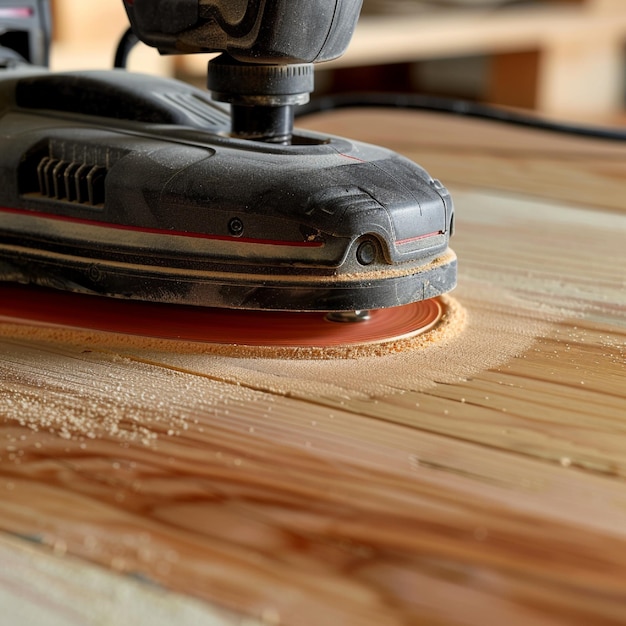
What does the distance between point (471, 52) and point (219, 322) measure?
2260 mm

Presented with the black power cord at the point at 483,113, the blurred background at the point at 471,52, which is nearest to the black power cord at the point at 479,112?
the black power cord at the point at 483,113

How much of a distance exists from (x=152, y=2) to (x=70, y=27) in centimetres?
84

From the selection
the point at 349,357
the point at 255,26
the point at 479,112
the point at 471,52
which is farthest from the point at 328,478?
the point at 471,52

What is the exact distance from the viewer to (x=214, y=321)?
2.62 feet

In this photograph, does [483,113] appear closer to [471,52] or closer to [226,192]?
[226,192]

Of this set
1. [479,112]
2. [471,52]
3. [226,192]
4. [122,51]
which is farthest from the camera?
[471,52]

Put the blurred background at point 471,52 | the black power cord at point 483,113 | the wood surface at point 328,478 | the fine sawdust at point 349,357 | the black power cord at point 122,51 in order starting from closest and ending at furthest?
the wood surface at point 328,478 < the fine sawdust at point 349,357 < the black power cord at point 122,51 < the black power cord at point 483,113 < the blurred background at point 471,52

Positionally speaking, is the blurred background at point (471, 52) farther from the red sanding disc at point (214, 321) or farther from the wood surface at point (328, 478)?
the wood surface at point (328, 478)

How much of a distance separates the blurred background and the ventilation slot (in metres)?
0.81

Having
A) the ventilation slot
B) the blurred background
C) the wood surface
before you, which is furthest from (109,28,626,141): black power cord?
the ventilation slot

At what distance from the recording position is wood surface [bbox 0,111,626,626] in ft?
1.47

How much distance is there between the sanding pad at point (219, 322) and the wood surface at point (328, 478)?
0.02 meters

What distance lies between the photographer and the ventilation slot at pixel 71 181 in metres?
0.79

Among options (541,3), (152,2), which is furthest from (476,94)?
(152,2)
